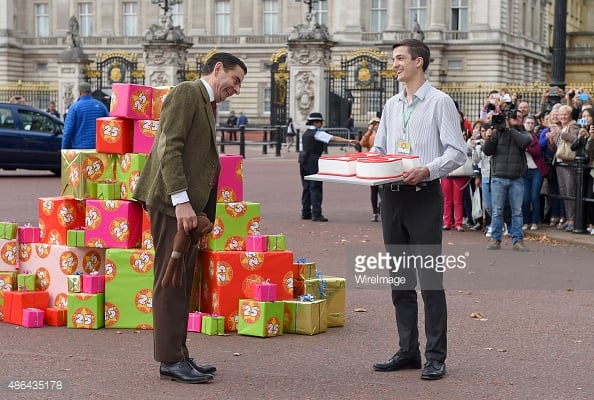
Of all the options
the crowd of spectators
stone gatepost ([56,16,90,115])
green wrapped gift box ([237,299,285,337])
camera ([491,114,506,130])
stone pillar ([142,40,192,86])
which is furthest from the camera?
stone gatepost ([56,16,90,115])

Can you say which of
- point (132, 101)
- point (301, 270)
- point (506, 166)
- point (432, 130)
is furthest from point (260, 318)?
point (506, 166)

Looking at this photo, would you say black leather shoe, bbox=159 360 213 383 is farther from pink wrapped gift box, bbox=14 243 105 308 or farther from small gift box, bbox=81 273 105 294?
pink wrapped gift box, bbox=14 243 105 308

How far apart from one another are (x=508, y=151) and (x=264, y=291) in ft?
19.2

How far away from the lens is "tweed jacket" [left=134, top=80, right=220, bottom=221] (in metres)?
6.87

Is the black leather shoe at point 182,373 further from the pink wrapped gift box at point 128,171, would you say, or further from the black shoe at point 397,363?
→ the pink wrapped gift box at point 128,171

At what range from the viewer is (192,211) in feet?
22.6

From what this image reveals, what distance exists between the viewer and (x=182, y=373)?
7.04 meters

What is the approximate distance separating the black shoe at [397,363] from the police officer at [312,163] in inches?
378

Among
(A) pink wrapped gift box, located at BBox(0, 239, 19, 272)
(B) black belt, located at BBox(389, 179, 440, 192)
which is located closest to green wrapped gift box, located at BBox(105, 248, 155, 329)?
(A) pink wrapped gift box, located at BBox(0, 239, 19, 272)

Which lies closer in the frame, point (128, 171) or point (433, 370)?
point (433, 370)

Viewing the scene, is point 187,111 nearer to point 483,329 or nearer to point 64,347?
point 64,347

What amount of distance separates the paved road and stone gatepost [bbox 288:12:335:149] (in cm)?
2913

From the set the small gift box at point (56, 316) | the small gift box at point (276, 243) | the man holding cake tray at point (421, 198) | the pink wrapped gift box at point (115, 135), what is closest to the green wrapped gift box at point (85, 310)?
the small gift box at point (56, 316)

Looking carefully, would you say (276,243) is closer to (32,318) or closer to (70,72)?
(32,318)
